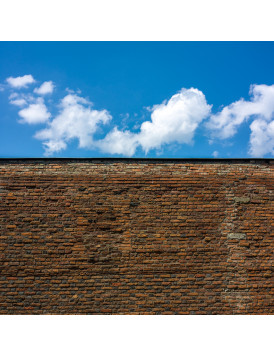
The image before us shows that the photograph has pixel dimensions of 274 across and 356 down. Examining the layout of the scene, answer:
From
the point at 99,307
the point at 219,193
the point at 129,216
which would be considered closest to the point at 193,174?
the point at 219,193

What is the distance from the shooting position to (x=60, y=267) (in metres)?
4.84

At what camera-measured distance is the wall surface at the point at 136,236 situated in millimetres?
4773

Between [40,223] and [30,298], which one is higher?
[40,223]

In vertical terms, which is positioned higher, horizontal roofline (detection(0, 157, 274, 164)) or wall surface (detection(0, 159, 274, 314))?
horizontal roofline (detection(0, 157, 274, 164))

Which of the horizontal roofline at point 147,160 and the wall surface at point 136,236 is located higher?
the horizontal roofline at point 147,160

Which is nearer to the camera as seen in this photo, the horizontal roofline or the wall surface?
the wall surface

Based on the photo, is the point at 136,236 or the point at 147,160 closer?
the point at 136,236

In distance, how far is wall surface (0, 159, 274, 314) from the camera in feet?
15.7

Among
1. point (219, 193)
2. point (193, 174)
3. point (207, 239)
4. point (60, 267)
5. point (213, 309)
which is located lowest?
point (213, 309)

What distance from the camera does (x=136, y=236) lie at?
4984 millimetres

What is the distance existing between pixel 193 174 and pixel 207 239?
1502 mm

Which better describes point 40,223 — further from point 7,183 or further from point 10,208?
point 7,183

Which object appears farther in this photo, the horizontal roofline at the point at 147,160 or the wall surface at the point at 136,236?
the horizontal roofline at the point at 147,160

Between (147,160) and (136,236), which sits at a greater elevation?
(147,160)
